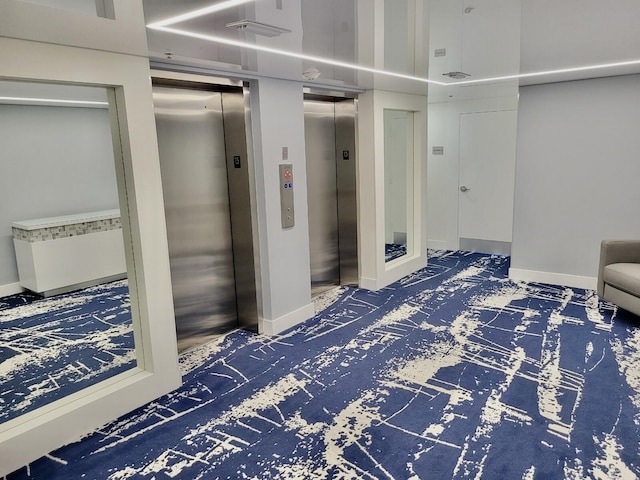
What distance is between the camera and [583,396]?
3426 mm

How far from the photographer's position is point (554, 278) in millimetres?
6074

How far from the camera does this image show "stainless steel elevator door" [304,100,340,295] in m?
5.75

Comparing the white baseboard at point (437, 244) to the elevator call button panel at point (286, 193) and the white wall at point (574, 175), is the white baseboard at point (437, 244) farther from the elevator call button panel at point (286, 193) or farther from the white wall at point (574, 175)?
the elevator call button panel at point (286, 193)

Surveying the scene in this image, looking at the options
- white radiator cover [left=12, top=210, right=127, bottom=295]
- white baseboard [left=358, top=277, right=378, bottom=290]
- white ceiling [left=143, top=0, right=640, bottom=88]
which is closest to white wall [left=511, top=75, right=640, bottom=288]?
white ceiling [left=143, top=0, right=640, bottom=88]

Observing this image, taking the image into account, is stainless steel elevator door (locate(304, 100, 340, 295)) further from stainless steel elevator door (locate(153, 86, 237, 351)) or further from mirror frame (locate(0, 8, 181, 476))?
mirror frame (locate(0, 8, 181, 476))

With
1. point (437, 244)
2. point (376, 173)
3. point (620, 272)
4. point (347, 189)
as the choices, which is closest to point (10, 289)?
point (347, 189)

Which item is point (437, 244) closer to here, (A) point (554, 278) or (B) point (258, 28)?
(A) point (554, 278)

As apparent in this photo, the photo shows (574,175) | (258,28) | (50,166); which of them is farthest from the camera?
(50,166)

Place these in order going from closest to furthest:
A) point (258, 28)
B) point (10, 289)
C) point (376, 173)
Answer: point (258, 28) → point (376, 173) → point (10, 289)

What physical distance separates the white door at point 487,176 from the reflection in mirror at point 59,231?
18.1ft

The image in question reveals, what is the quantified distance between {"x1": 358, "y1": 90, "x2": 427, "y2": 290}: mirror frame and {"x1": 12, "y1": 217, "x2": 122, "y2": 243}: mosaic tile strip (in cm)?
316

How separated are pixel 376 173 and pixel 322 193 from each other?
73cm

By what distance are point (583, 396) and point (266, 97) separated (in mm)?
3591

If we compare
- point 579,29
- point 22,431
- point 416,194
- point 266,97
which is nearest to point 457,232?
point 416,194
